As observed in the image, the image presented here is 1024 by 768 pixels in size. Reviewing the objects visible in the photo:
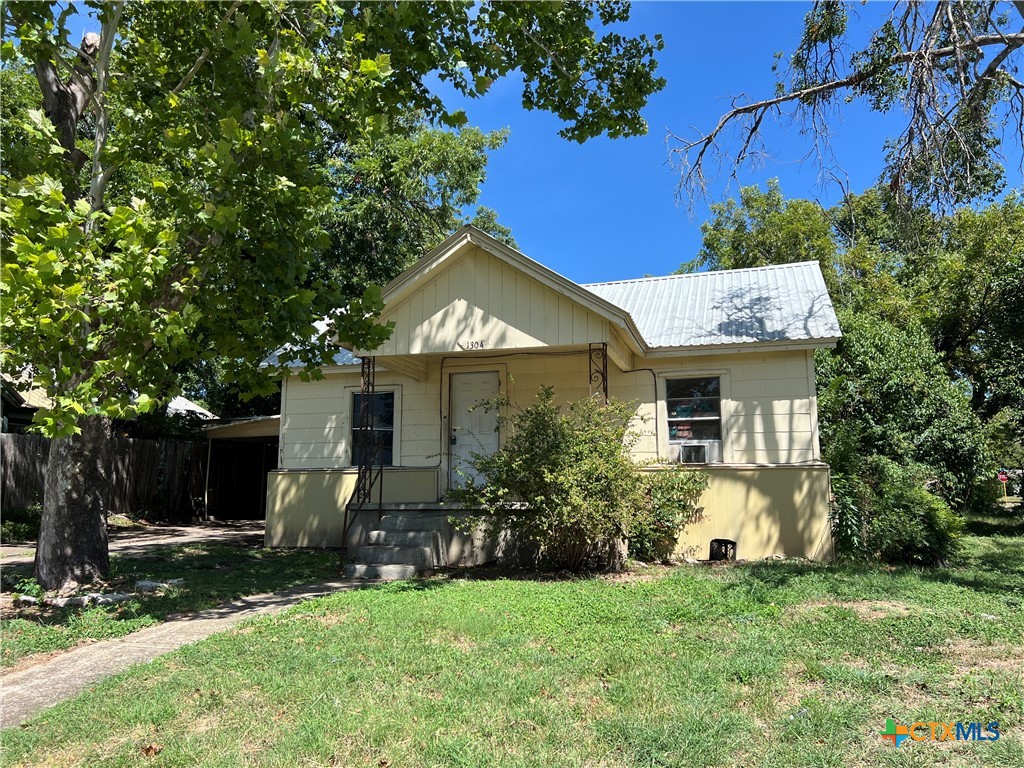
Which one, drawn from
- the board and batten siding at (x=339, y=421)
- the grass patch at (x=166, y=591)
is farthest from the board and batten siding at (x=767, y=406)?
the grass patch at (x=166, y=591)

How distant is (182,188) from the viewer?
6.55 meters

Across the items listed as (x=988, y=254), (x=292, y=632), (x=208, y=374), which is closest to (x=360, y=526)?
(x=292, y=632)

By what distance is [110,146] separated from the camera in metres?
7.66

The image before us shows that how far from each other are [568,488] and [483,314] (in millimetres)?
3302

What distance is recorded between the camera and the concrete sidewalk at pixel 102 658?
4.72m

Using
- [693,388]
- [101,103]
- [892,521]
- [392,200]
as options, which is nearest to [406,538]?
[693,388]

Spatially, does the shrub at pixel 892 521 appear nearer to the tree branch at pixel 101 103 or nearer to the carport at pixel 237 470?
the tree branch at pixel 101 103

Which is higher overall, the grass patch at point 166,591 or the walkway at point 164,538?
the grass patch at point 166,591

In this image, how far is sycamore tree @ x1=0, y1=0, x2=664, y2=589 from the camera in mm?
5680

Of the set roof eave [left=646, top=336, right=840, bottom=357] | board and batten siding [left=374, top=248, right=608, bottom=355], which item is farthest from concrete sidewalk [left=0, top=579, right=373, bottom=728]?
roof eave [left=646, top=336, right=840, bottom=357]

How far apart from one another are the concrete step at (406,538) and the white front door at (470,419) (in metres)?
1.73

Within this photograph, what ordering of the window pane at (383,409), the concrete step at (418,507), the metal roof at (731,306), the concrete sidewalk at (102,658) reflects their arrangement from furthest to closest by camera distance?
the window pane at (383,409) < the metal roof at (731,306) < the concrete step at (418,507) < the concrete sidewalk at (102,658)

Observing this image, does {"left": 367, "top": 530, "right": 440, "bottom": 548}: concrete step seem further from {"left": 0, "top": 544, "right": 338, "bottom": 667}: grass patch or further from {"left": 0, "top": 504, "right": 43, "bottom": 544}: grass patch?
{"left": 0, "top": 504, "right": 43, "bottom": 544}: grass patch

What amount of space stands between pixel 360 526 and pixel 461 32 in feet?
25.4
